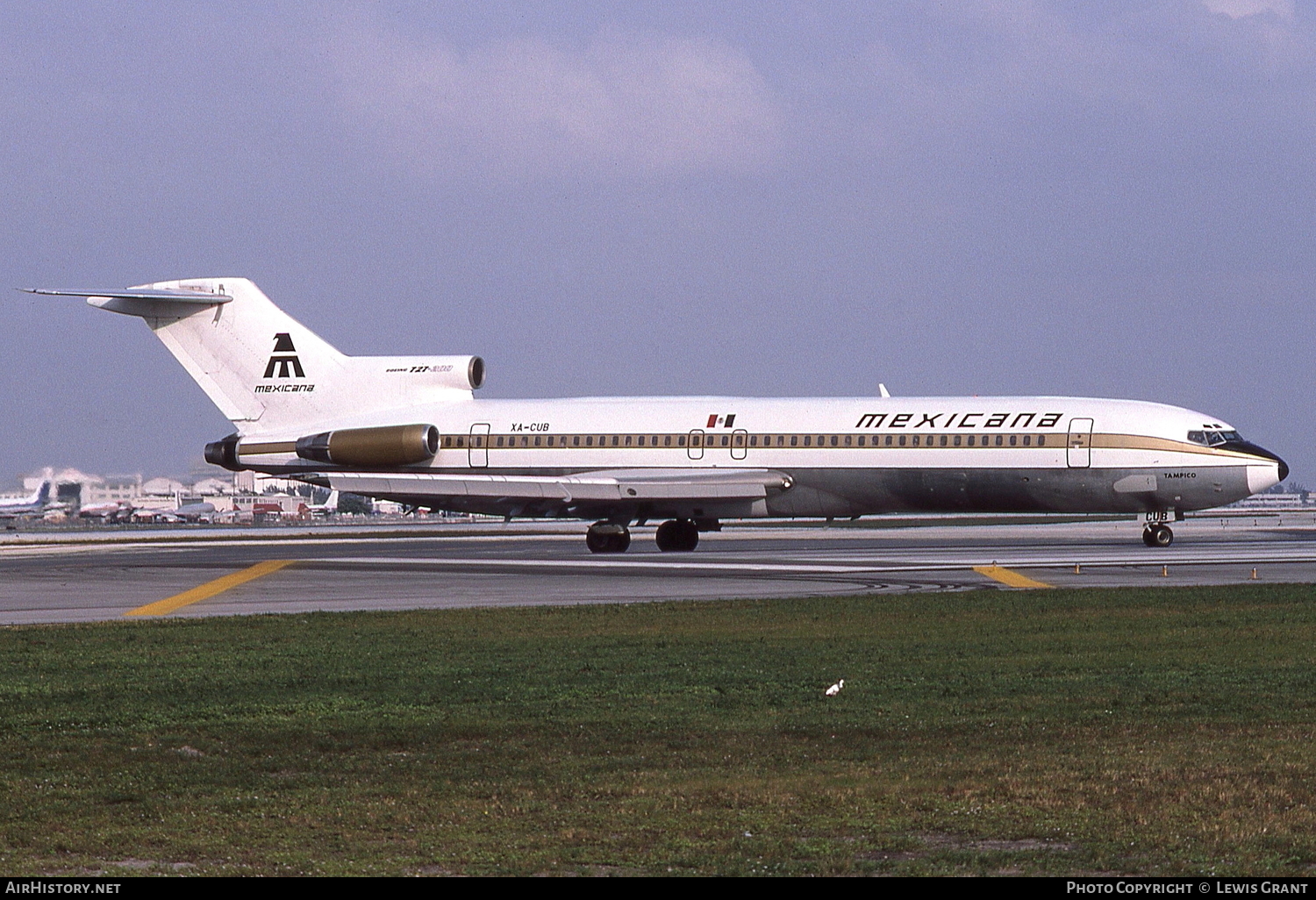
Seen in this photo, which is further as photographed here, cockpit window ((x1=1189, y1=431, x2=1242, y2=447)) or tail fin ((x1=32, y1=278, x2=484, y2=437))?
tail fin ((x1=32, y1=278, x2=484, y2=437))

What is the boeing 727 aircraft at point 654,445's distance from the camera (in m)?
37.2

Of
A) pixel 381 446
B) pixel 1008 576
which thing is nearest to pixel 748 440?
pixel 381 446

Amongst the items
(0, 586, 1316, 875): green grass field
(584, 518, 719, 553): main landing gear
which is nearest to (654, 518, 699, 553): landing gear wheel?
(584, 518, 719, 553): main landing gear

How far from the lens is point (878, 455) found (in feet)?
125

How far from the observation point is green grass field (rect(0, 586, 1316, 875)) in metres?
7.75

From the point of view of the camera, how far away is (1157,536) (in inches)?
1543

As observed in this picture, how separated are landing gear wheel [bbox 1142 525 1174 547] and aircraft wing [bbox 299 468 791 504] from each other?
9292 mm

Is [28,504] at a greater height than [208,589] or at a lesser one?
greater

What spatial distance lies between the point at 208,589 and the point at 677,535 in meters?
15.9

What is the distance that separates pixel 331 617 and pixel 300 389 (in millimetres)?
23312

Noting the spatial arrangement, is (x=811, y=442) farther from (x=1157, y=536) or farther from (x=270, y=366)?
(x=270, y=366)

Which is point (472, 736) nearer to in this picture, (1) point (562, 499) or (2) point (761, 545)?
(1) point (562, 499)

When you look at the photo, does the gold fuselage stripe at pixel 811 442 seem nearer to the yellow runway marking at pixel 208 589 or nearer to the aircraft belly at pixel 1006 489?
the aircraft belly at pixel 1006 489

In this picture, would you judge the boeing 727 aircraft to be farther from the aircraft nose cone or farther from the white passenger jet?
the white passenger jet
